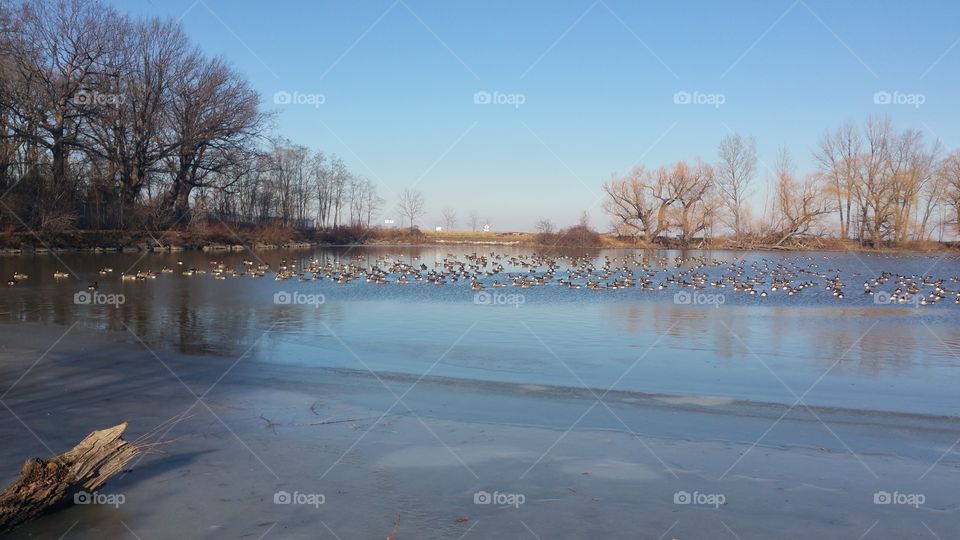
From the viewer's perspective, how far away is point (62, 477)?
530 cm

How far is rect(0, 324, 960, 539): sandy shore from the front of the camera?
5.36 m

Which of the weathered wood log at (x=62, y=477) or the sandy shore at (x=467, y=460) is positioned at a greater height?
the weathered wood log at (x=62, y=477)

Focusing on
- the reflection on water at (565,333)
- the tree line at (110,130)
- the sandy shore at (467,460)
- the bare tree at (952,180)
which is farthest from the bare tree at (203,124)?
the bare tree at (952,180)

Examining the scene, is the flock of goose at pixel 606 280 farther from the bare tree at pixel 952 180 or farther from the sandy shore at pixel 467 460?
the bare tree at pixel 952 180

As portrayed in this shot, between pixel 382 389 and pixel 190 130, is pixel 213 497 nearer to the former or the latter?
pixel 382 389

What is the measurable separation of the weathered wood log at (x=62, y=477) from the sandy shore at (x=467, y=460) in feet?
0.44

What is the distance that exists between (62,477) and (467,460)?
3.26 m

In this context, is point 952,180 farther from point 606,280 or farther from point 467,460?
point 467,460

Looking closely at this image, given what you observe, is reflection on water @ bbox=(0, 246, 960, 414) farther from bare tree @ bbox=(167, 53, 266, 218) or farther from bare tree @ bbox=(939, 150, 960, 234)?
bare tree @ bbox=(939, 150, 960, 234)

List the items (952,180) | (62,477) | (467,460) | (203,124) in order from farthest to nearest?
(952,180) < (203,124) < (467,460) < (62,477)

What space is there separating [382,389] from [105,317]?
917cm

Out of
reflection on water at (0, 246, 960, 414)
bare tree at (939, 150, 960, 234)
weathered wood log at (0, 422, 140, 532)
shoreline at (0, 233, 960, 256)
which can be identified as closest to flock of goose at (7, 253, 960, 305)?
reflection on water at (0, 246, 960, 414)

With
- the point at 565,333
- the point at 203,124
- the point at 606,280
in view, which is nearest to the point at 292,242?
the point at 203,124

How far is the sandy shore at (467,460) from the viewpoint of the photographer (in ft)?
17.6
